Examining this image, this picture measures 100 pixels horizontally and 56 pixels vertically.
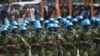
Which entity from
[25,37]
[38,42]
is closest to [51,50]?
[38,42]

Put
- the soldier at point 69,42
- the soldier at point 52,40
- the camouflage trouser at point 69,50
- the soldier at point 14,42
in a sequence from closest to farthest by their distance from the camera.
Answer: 1. the soldier at point 14,42
2. the soldier at point 52,40
3. the soldier at point 69,42
4. the camouflage trouser at point 69,50

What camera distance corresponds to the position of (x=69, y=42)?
645 inches

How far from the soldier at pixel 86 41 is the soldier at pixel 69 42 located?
0.26 meters

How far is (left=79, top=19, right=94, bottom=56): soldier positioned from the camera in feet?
52.6

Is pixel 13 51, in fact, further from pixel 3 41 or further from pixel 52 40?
pixel 52 40

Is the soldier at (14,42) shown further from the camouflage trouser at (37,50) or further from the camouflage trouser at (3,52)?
the camouflage trouser at (37,50)

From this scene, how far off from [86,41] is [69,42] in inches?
24.6

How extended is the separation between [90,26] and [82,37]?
75 centimetres

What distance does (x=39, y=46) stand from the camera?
1650 centimetres

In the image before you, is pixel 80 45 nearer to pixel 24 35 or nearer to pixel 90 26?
pixel 90 26

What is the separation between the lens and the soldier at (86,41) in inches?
632

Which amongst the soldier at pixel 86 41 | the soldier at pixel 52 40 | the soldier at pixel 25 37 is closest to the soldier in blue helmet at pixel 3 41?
the soldier at pixel 25 37

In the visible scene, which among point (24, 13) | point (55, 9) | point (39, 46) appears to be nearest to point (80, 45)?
point (39, 46)

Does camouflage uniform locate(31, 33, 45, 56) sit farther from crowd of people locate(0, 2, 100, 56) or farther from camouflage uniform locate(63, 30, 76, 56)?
camouflage uniform locate(63, 30, 76, 56)
